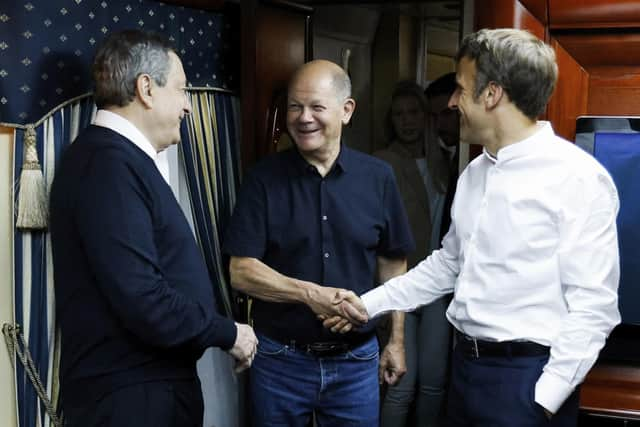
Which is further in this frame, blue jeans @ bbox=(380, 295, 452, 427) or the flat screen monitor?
blue jeans @ bbox=(380, 295, 452, 427)

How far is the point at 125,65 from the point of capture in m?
1.68

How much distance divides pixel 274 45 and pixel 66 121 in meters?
0.90

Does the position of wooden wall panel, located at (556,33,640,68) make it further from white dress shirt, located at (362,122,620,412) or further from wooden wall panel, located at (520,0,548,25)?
white dress shirt, located at (362,122,620,412)

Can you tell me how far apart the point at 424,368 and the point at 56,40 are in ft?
6.41

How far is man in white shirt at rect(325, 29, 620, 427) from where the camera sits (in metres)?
1.60

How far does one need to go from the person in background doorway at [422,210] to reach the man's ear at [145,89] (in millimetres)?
1604

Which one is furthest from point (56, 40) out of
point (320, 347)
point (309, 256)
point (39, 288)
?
point (320, 347)

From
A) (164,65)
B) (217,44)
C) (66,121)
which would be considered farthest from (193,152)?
(164,65)

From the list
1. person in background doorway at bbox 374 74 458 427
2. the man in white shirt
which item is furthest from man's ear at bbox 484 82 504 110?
person in background doorway at bbox 374 74 458 427

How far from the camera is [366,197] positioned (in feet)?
7.30

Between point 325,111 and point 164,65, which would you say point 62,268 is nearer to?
point 164,65

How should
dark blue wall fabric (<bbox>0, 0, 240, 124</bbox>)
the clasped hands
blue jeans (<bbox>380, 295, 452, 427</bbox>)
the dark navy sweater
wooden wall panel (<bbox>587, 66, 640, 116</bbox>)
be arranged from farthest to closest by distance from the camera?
blue jeans (<bbox>380, 295, 452, 427</bbox>)
wooden wall panel (<bbox>587, 66, 640, 116</bbox>)
the clasped hands
dark blue wall fabric (<bbox>0, 0, 240, 124</bbox>)
the dark navy sweater

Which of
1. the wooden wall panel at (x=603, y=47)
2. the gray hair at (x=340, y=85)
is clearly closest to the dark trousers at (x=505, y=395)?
the gray hair at (x=340, y=85)

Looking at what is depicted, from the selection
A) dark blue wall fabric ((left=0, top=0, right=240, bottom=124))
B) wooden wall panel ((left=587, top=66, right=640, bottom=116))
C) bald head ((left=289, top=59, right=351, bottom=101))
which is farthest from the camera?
wooden wall panel ((left=587, top=66, right=640, bottom=116))
